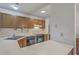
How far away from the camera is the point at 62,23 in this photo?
141cm

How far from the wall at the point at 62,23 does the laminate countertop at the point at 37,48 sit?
2.9 inches

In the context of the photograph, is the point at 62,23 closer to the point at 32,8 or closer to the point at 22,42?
the point at 32,8

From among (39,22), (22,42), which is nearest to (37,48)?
(22,42)

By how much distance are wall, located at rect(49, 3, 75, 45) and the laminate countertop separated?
0.24 feet

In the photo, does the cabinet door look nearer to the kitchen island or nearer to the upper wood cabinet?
the upper wood cabinet

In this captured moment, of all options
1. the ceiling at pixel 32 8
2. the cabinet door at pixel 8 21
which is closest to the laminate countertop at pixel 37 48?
the cabinet door at pixel 8 21

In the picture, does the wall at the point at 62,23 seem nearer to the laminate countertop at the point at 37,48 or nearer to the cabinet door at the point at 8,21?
the laminate countertop at the point at 37,48

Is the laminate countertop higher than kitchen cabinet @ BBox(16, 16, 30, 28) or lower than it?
lower

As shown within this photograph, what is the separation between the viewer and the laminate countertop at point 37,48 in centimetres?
135

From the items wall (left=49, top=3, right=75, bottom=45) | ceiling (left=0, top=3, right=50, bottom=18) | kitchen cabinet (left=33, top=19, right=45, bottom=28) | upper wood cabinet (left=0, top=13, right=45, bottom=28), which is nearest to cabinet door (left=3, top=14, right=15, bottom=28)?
upper wood cabinet (left=0, top=13, right=45, bottom=28)

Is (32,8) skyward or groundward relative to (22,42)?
skyward

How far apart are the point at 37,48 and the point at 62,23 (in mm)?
417

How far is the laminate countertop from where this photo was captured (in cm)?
135
